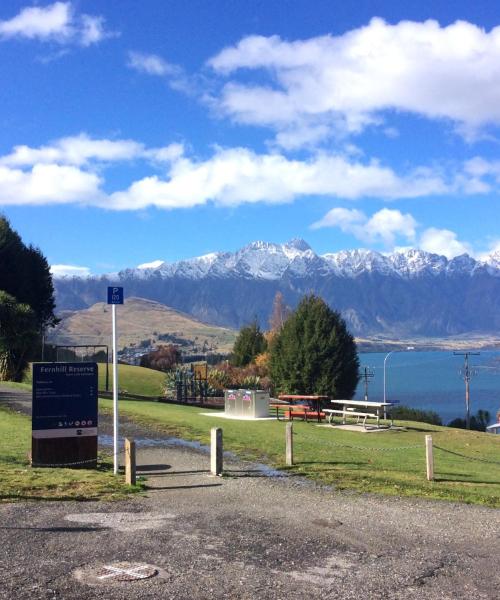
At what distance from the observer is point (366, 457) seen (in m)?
18.2

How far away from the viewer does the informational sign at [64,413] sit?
1394cm

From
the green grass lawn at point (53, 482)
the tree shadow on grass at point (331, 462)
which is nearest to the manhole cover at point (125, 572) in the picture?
the green grass lawn at point (53, 482)

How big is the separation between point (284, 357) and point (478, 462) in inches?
1325

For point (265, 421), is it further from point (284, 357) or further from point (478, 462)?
point (284, 357)

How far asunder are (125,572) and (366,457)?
11888mm

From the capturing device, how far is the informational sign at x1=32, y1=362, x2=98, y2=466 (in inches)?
549

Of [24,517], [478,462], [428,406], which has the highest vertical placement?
[24,517]

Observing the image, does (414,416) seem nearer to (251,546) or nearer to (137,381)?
(137,381)

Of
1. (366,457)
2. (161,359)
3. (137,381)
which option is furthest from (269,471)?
(161,359)

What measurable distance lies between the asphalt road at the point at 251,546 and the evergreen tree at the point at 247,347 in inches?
2490

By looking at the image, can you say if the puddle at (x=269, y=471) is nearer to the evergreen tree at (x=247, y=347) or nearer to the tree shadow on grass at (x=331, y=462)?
the tree shadow on grass at (x=331, y=462)

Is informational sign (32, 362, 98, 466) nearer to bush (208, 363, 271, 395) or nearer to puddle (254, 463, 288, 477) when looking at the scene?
puddle (254, 463, 288, 477)

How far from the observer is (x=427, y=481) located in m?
14.5

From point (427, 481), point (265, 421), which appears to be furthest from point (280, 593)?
point (265, 421)
